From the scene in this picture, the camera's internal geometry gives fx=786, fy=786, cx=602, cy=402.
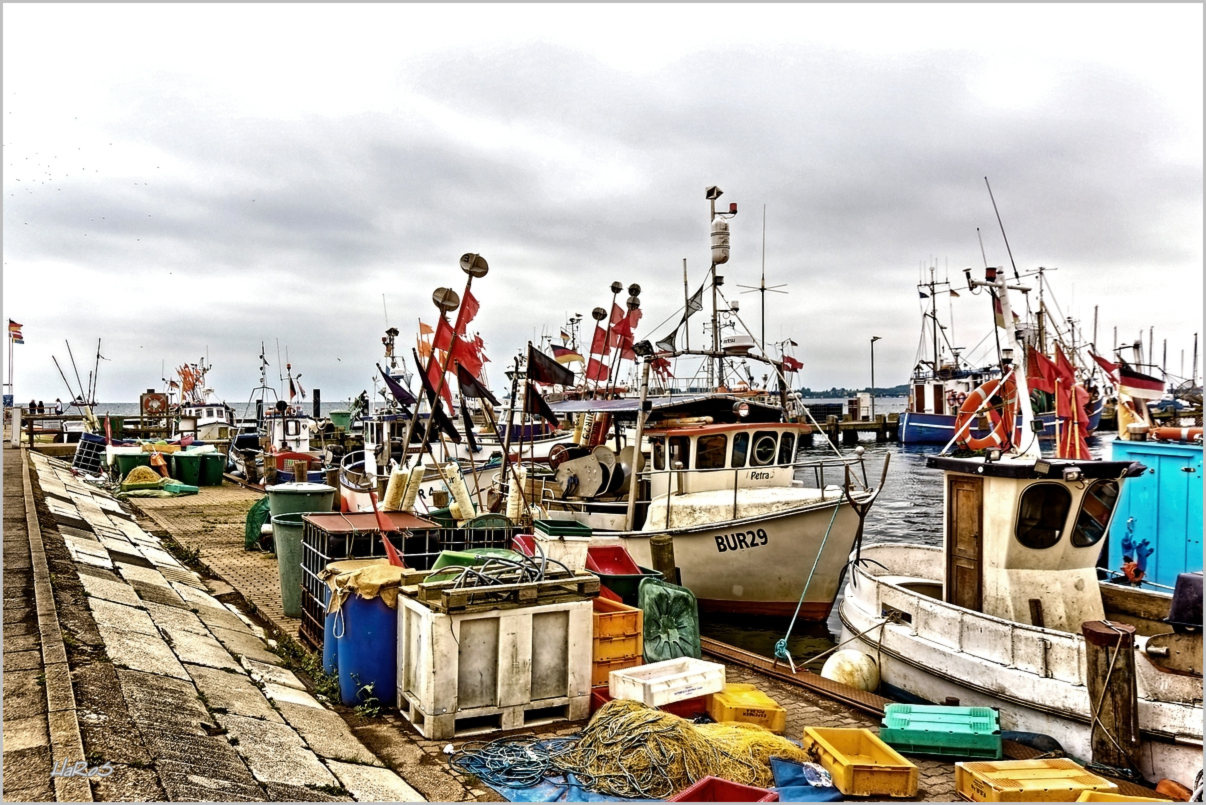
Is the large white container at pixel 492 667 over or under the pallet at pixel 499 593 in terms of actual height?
under

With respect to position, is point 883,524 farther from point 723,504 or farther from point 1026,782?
point 1026,782

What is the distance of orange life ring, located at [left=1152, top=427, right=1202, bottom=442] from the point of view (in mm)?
11977

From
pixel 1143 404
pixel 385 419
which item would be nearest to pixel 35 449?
pixel 385 419

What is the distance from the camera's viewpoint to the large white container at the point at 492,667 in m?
5.98

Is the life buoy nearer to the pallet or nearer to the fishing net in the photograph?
the pallet

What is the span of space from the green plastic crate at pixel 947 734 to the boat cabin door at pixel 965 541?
233 centimetres

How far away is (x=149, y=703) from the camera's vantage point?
502 cm

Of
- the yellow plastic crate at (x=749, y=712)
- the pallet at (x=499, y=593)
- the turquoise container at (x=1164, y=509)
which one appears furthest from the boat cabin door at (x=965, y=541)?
the turquoise container at (x=1164, y=509)

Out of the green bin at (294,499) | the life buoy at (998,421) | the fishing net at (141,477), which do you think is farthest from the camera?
the fishing net at (141,477)

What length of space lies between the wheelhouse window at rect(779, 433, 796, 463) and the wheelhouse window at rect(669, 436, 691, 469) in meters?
1.80

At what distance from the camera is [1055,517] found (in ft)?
27.1

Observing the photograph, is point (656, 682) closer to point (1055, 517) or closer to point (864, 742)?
point (864, 742)

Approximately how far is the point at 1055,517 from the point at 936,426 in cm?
5389

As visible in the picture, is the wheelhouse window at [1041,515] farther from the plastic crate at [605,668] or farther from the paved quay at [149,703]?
the paved quay at [149,703]
